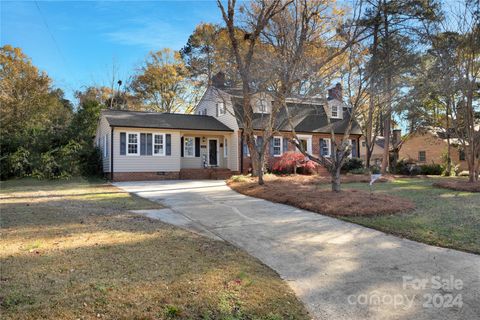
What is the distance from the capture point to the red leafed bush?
846 inches

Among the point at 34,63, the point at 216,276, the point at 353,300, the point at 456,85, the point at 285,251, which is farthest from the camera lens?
the point at 34,63

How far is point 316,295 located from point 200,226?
13.0 ft

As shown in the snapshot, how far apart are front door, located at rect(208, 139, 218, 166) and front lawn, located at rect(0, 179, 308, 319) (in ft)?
59.0

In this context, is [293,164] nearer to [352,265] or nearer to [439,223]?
[439,223]

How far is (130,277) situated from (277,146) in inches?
837

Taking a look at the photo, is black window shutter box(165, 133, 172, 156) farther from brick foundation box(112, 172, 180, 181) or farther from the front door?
the front door

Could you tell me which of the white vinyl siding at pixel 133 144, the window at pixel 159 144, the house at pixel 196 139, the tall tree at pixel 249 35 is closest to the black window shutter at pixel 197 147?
the house at pixel 196 139

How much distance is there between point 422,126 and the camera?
1190 inches

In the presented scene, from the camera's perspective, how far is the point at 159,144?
21922 millimetres

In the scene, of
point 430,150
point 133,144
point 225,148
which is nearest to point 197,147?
point 225,148

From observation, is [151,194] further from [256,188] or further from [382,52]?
[382,52]

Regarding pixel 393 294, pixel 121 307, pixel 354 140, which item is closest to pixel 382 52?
pixel 393 294

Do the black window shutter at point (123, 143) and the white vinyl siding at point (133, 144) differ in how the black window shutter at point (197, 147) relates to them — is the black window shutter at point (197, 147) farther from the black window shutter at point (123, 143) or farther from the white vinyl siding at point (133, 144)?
the black window shutter at point (123, 143)

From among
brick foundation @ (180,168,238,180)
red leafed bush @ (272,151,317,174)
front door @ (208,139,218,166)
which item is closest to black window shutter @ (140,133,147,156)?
brick foundation @ (180,168,238,180)
